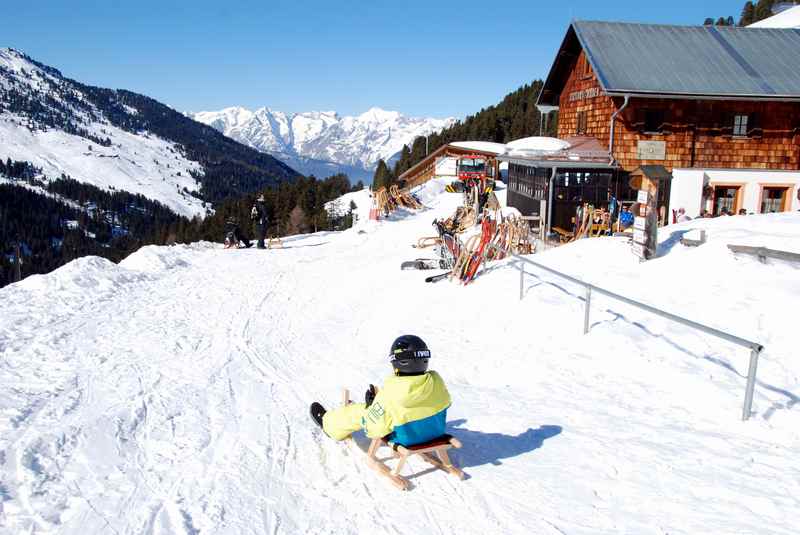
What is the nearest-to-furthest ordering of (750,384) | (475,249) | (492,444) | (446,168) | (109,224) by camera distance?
1. (492,444)
2. (750,384)
3. (475,249)
4. (446,168)
5. (109,224)

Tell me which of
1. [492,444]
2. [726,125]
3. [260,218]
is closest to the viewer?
[492,444]

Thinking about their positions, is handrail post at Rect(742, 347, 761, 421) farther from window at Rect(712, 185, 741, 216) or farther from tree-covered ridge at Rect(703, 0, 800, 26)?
tree-covered ridge at Rect(703, 0, 800, 26)

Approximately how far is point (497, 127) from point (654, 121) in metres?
42.9

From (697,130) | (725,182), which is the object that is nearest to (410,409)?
(697,130)

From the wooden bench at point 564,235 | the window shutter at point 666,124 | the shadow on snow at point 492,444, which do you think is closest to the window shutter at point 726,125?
the window shutter at point 666,124

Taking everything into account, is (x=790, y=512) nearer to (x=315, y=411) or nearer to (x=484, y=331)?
(x=315, y=411)

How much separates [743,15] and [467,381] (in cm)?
9748

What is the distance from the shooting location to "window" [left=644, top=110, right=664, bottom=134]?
72.8 ft

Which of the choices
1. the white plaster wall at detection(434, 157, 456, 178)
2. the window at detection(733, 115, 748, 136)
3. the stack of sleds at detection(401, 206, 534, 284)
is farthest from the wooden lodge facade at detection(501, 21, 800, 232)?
the white plaster wall at detection(434, 157, 456, 178)

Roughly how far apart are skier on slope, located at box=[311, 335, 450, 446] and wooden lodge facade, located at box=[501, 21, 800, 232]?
58.6 ft

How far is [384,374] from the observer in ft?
26.4

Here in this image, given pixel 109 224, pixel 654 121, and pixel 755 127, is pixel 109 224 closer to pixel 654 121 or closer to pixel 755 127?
pixel 654 121

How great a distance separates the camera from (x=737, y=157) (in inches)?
888

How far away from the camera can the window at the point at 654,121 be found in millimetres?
22188
